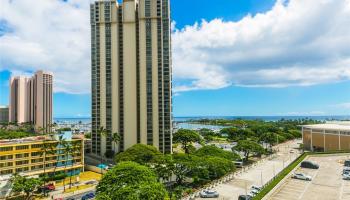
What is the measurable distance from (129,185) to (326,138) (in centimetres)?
8346

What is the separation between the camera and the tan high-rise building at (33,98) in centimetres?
17250

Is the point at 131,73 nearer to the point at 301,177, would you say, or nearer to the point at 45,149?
the point at 45,149

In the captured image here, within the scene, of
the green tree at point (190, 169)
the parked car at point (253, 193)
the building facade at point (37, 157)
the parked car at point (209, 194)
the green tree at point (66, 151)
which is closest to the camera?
the parked car at point (253, 193)

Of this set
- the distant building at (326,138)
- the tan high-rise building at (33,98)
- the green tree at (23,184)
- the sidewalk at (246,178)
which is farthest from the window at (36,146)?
the tan high-rise building at (33,98)

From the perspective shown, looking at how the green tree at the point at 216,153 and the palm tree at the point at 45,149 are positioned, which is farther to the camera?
the green tree at the point at 216,153

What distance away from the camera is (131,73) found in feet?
313

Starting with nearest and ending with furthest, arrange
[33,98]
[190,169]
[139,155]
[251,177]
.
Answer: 1. [190,169]
2. [251,177]
3. [139,155]
4. [33,98]

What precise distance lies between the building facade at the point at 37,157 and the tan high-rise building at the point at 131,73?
Result: 22.1m

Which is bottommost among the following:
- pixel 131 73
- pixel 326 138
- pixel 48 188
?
pixel 48 188

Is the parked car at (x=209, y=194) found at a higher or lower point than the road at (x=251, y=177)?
higher

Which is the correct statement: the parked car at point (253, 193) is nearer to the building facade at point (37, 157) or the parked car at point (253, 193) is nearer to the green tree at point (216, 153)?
the green tree at point (216, 153)

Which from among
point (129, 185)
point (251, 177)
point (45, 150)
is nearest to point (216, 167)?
point (251, 177)

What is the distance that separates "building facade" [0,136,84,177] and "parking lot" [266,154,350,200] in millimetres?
51329

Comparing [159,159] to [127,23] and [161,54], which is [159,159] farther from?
[127,23]
